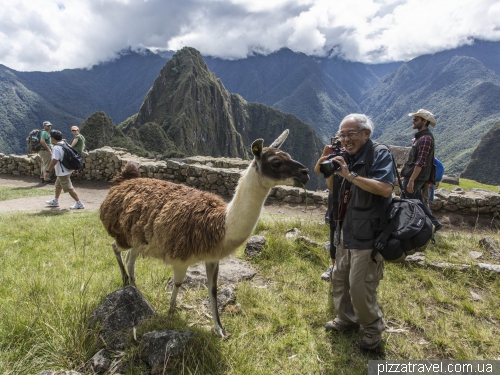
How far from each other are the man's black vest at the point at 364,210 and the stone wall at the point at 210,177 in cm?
647

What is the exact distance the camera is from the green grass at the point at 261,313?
2277 millimetres

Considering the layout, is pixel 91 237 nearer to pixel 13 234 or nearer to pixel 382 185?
pixel 13 234

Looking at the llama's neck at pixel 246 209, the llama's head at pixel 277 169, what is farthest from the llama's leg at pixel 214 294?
the llama's head at pixel 277 169

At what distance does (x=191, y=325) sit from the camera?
2.94m

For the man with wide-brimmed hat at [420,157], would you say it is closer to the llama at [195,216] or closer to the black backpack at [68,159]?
the llama at [195,216]

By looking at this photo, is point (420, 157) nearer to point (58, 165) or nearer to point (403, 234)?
point (403, 234)

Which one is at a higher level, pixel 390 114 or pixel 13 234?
pixel 390 114

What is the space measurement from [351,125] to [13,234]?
19.9 ft

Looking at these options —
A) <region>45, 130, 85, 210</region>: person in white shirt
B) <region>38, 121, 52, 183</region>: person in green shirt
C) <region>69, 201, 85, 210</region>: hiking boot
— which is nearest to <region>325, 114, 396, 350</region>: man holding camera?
<region>45, 130, 85, 210</region>: person in white shirt

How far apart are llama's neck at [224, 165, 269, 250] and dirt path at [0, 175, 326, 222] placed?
4.92 m

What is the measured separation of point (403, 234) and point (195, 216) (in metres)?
1.91

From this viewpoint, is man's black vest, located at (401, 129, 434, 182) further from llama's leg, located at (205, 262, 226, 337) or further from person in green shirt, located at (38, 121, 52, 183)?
person in green shirt, located at (38, 121, 52, 183)

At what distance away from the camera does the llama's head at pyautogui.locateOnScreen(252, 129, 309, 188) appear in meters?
2.52

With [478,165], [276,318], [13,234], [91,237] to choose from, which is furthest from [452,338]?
[478,165]
